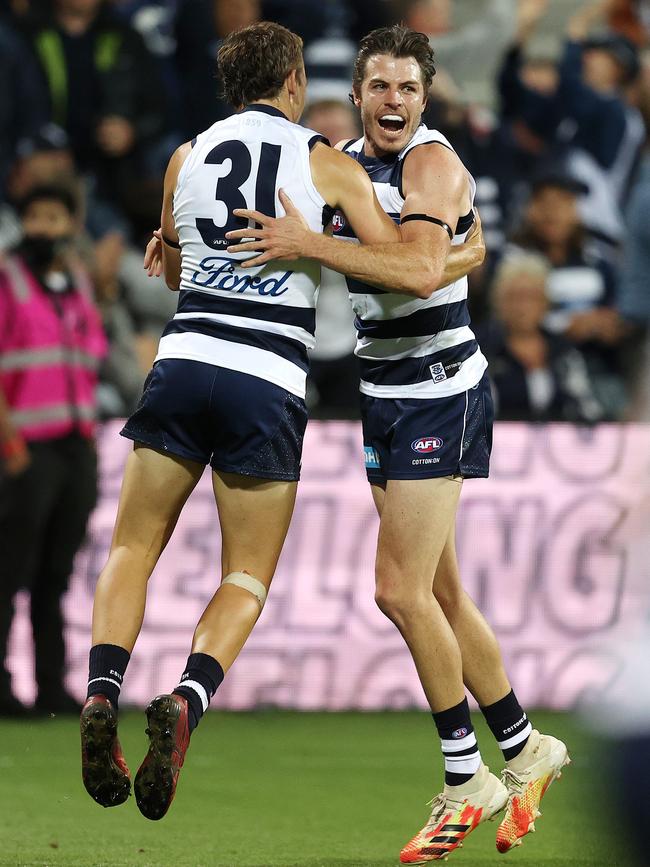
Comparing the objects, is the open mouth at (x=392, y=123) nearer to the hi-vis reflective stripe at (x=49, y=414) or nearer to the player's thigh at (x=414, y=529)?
the player's thigh at (x=414, y=529)

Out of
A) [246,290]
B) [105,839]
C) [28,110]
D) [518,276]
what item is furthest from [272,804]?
[28,110]

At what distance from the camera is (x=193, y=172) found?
4.91 meters

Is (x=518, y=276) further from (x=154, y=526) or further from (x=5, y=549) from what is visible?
(x=154, y=526)

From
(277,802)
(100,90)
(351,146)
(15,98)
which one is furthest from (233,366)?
(100,90)

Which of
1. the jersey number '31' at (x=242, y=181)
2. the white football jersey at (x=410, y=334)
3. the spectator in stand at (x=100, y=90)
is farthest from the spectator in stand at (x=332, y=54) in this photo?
the jersey number '31' at (x=242, y=181)

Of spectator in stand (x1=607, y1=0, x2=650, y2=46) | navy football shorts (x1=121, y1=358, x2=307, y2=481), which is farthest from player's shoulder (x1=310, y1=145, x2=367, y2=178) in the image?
spectator in stand (x1=607, y1=0, x2=650, y2=46)

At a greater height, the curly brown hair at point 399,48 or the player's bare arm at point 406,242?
the curly brown hair at point 399,48

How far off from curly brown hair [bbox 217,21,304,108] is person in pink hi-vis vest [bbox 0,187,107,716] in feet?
12.4

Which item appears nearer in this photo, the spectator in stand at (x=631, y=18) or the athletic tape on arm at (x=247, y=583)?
the athletic tape on arm at (x=247, y=583)

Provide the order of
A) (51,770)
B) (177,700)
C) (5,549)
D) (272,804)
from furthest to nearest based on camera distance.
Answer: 1. (5,549)
2. (51,770)
3. (272,804)
4. (177,700)

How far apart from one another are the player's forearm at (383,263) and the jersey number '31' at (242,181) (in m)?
0.20

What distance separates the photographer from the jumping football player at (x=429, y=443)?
5.26m

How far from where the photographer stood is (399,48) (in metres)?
5.29

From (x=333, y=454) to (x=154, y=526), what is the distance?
3947 mm
